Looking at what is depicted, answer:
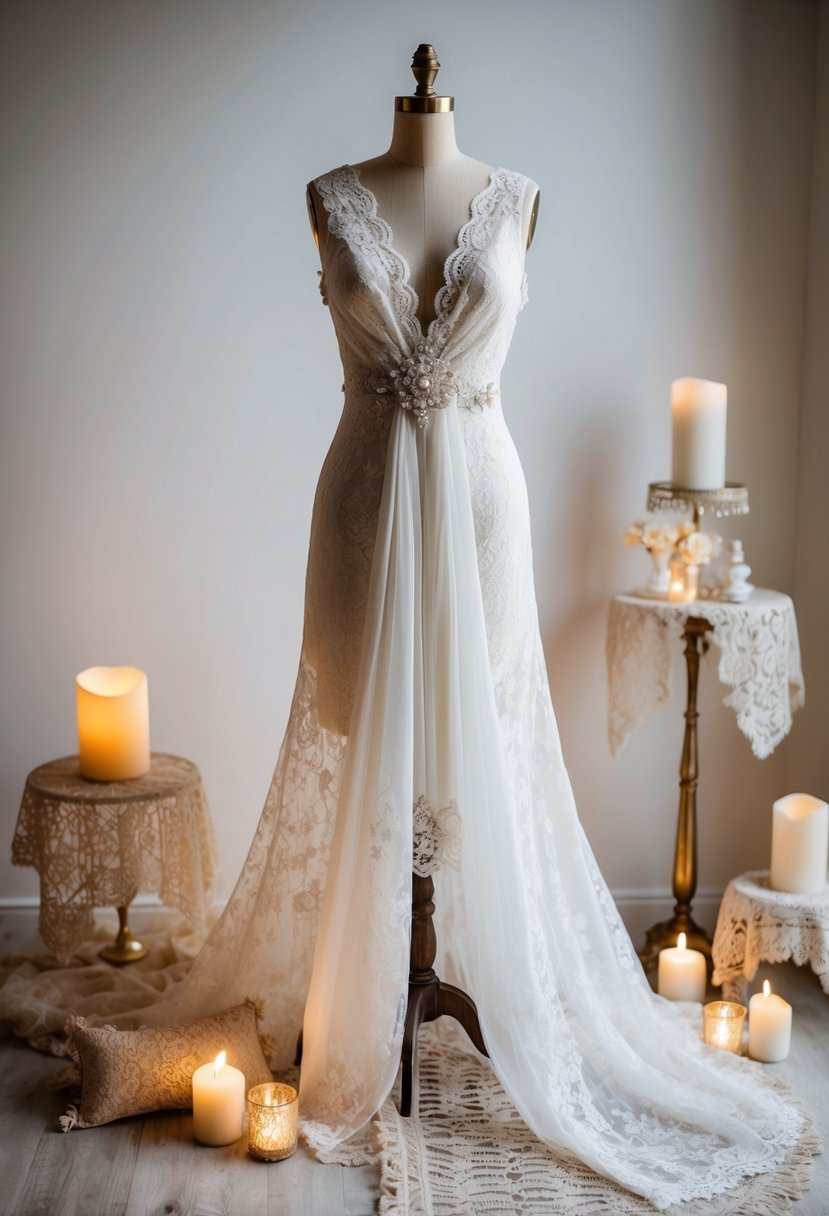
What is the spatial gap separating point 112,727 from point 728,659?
4.60 feet

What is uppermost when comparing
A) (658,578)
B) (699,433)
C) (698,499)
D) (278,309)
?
(278,309)

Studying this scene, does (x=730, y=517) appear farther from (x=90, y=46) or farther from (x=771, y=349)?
(x=90, y=46)

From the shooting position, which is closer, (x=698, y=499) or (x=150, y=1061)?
(x=150, y=1061)

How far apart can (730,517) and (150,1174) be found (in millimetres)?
2037

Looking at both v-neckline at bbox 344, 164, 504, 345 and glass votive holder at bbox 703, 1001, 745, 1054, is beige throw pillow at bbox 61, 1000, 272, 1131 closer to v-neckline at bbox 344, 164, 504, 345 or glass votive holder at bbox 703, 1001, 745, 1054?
glass votive holder at bbox 703, 1001, 745, 1054

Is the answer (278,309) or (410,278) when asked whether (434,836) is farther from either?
(278,309)

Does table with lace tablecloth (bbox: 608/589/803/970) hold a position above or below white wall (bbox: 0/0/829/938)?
below

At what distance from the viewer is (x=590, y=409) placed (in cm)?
309

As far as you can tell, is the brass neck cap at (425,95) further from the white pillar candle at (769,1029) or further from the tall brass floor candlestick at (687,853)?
the white pillar candle at (769,1029)

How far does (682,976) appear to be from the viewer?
279 cm

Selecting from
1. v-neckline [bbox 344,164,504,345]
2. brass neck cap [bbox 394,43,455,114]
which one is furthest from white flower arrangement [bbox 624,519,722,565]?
brass neck cap [bbox 394,43,455,114]

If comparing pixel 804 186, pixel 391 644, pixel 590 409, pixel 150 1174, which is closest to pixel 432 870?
pixel 391 644

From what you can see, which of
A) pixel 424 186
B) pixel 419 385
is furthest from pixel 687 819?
pixel 424 186

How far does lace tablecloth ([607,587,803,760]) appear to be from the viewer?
9.20 ft
